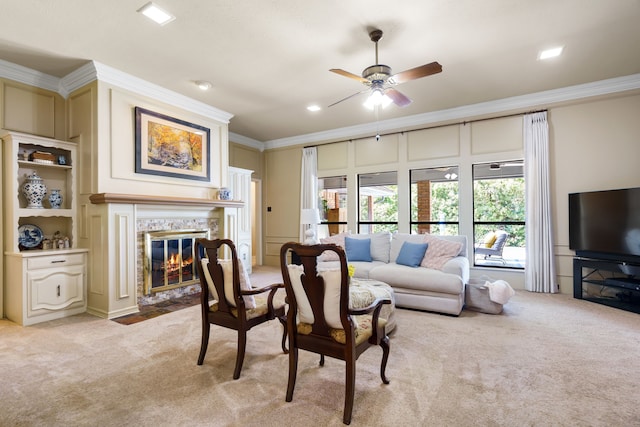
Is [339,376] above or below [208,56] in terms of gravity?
below

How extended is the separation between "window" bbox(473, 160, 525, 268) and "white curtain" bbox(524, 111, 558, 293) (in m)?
0.23

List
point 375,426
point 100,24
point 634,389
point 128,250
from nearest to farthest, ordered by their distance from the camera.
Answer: point 375,426, point 634,389, point 100,24, point 128,250

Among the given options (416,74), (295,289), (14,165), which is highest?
(416,74)

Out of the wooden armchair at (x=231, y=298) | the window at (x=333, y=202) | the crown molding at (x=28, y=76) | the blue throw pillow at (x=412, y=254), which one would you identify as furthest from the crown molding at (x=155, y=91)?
the blue throw pillow at (x=412, y=254)

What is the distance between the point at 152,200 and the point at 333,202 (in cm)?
378

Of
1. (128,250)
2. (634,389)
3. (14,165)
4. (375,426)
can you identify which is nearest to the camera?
(375,426)

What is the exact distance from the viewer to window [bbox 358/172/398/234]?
243 inches

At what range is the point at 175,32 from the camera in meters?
3.14

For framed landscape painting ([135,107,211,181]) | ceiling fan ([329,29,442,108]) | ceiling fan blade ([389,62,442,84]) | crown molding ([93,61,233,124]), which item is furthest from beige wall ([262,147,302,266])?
ceiling fan blade ([389,62,442,84])

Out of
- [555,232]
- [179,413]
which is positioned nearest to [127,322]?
[179,413]

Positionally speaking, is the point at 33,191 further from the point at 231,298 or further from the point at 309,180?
the point at 309,180

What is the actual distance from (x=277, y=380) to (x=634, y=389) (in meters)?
2.38

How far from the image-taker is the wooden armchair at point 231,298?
2250mm

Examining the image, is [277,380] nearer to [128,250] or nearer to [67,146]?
[128,250]
